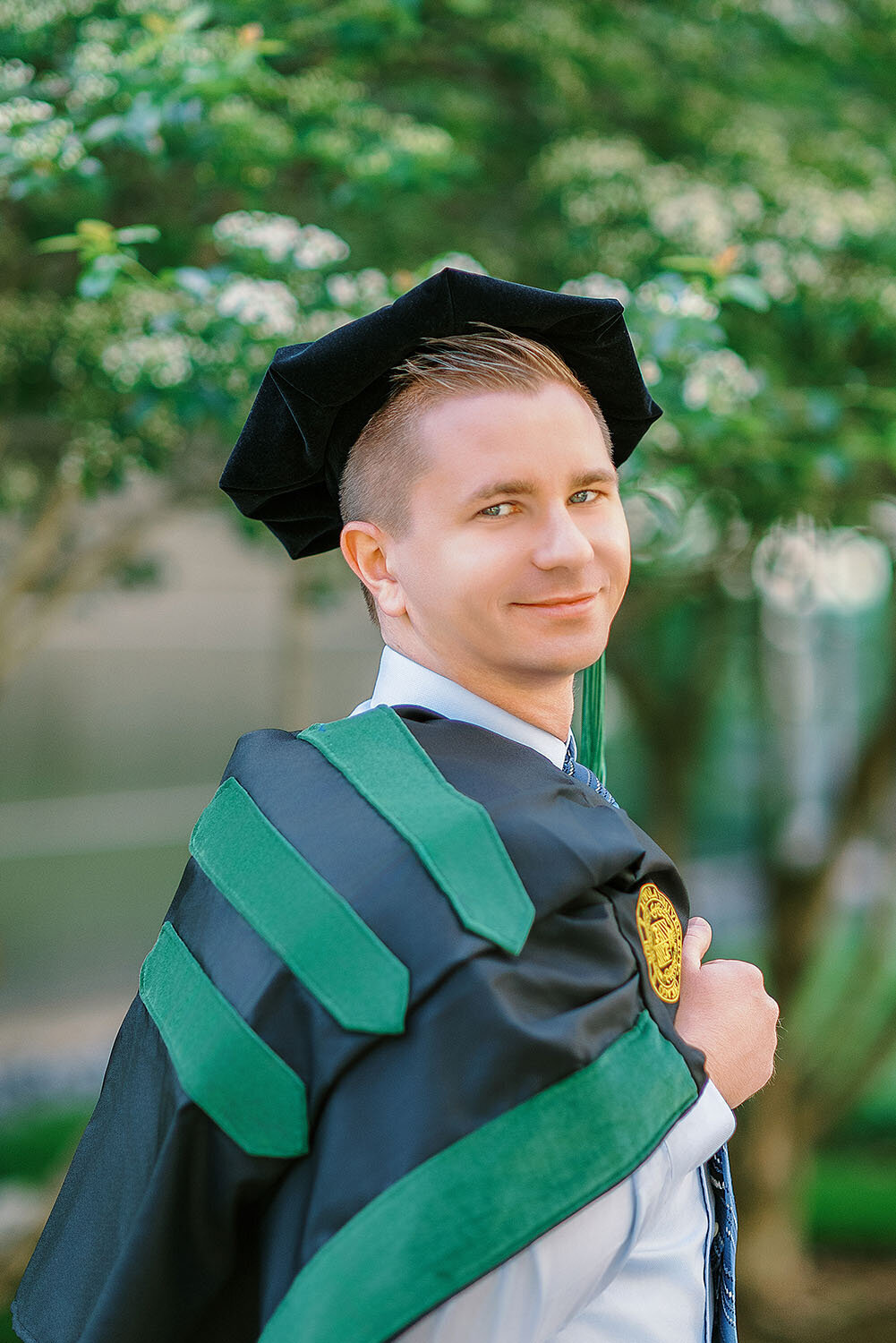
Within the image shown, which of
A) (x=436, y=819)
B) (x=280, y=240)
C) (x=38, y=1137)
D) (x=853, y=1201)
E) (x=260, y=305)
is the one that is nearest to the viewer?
(x=436, y=819)

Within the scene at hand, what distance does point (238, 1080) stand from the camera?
46.7 inches

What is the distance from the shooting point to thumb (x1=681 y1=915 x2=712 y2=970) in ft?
4.76

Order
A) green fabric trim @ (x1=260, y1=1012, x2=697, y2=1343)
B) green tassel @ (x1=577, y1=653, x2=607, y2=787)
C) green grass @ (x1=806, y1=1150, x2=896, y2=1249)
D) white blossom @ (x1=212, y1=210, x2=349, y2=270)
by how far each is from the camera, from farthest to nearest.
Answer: green grass @ (x1=806, y1=1150, x2=896, y2=1249) → white blossom @ (x1=212, y1=210, x2=349, y2=270) → green tassel @ (x1=577, y1=653, x2=607, y2=787) → green fabric trim @ (x1=260, y1=1012, x2=697, y2=1343)

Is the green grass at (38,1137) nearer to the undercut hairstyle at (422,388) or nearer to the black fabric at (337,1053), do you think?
the black fabric at (337,1053)

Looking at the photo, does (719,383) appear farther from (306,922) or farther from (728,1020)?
(306,922)

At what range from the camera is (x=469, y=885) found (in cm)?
118

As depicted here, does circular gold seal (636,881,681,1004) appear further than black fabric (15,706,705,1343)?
Yes

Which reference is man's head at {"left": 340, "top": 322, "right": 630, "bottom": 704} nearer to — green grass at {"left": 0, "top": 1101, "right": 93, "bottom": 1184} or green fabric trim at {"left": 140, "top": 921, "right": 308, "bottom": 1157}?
green fabric trim at {"left": 140, "top": 921, "right": 308, "bottom": 1157}

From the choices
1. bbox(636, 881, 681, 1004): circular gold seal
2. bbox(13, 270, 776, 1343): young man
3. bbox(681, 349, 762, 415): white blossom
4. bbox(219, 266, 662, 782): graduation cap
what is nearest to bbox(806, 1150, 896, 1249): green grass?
bbox(681, 349, 762, 415): white blossom

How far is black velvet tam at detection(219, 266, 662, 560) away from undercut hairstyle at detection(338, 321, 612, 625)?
0.05 feet

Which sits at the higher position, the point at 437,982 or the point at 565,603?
the point at 565,603

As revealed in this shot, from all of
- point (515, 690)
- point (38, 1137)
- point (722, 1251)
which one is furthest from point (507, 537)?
point (38, 1137)

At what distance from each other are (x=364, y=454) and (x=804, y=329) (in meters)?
2.68

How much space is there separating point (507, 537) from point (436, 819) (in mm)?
342
